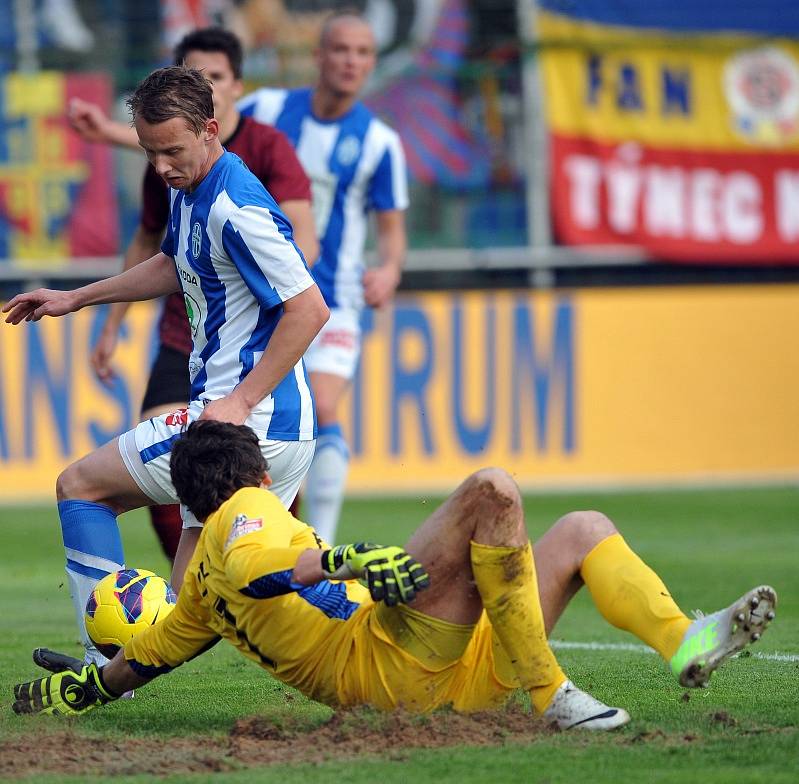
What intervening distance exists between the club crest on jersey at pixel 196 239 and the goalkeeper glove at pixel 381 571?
1.34 metres

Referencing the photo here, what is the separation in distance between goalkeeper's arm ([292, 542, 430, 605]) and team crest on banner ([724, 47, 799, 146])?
12.4m

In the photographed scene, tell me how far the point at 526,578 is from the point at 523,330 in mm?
9405

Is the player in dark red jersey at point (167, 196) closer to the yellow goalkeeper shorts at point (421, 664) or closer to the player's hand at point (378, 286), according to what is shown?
the player's hand at point (378, 286)

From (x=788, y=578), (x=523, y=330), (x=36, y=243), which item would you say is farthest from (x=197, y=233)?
(x=36, y=243)

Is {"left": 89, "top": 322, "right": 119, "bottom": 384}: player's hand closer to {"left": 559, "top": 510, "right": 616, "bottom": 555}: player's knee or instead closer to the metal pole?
{"left": 559, "top": 510, "right": 616, "bottom": 555}: player's knee

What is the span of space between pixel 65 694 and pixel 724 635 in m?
1.92

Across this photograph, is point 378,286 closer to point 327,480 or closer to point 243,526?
point 327,480

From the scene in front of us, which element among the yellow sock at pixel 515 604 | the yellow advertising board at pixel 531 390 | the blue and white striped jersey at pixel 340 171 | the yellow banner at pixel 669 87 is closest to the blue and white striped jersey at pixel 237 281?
the yellow sock at pixel 515 604

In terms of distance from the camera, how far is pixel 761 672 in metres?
5.30

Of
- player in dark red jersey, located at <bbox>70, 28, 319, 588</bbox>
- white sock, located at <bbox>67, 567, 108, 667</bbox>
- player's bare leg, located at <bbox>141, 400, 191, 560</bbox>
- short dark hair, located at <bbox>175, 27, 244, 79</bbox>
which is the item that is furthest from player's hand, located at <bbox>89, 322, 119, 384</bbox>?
white sock, located at <bbox>67, 567, 108, 667</bbox>

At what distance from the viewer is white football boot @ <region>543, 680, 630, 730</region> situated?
4098 mm

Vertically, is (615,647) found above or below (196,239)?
below

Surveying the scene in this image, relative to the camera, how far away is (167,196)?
5992mm

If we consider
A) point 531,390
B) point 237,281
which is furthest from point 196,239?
point 531,390
